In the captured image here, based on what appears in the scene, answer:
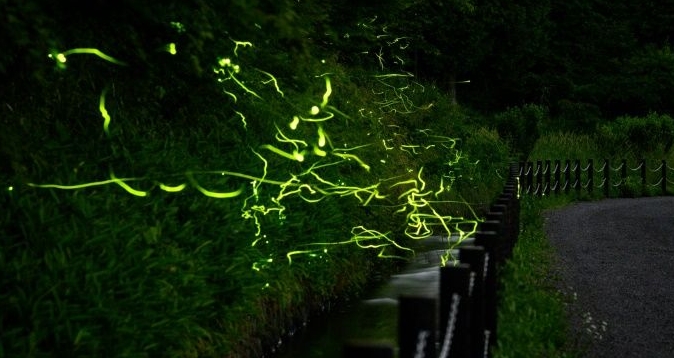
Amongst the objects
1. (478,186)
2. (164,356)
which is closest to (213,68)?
(164,356)

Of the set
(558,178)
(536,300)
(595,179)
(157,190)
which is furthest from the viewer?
(595,179)

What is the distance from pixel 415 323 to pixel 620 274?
7.89m

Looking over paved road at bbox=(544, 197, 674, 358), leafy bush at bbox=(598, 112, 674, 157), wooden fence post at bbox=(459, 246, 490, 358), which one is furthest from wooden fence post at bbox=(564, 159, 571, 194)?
wooden fence post at bbox=(459, 246, 490, 358)

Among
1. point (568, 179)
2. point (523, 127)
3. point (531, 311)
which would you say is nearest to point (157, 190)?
point (531, 311)

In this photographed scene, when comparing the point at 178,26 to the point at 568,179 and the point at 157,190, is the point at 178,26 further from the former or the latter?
the point at 568,179

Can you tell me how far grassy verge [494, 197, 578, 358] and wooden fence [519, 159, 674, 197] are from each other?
12341 mm

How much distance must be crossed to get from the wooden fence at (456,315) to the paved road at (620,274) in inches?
43.1

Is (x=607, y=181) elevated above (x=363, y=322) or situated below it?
above

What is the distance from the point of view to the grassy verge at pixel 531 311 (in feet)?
22.0

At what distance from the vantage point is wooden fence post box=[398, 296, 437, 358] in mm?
3111

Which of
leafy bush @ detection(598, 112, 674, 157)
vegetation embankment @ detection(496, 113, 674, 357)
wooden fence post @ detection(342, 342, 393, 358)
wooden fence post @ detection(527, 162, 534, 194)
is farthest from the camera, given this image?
leafy bush @ detection(598, 112, 674, 157)

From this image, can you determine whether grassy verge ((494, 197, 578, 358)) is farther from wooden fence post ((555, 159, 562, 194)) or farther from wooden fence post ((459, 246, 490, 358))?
wooden fence post ((555, 159, 562, 194))

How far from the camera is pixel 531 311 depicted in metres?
7.78

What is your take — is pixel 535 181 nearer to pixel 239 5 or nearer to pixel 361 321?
pixel 361 321
